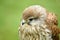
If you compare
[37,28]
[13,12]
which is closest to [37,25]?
[37,28]

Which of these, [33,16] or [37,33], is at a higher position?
[33,16]

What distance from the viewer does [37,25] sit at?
219 centimetres

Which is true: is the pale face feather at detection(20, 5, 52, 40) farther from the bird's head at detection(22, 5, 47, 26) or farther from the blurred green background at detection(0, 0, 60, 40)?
the blurred green background at detection(0, 0, 60, 40)

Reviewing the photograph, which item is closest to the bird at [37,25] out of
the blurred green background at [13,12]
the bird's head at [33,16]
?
the bird's head at [33,16]

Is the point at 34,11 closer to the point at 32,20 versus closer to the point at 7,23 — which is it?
the point at 32,20

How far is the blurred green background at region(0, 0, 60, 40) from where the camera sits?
306 centimetres

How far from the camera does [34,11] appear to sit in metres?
2.15

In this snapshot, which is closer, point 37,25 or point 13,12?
point 37,25

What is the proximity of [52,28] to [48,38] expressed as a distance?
0.28 ft

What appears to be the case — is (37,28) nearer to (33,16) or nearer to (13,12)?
(33,16)

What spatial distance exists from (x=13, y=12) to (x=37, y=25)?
3.85ft

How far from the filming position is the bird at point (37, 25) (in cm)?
214

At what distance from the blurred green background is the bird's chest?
0.75m

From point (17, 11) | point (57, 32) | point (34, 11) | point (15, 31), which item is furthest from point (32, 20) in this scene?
point (17, 11)
